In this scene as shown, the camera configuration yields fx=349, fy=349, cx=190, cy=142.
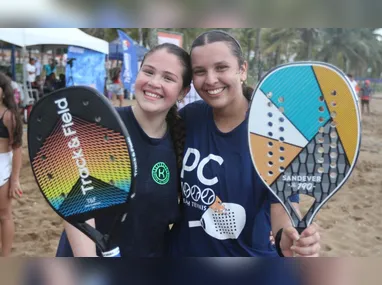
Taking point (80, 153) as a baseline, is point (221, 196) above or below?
below

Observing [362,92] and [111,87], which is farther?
[362,92]

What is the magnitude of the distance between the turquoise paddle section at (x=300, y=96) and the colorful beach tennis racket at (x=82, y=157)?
1.10 feet

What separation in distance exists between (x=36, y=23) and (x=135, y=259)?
64 centimetres

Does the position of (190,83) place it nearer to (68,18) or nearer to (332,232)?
(68,18)

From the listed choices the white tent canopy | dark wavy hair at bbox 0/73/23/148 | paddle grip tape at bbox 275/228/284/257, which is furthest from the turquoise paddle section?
dark wavy hair at bbox 0/73/23/148

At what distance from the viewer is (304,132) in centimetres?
76

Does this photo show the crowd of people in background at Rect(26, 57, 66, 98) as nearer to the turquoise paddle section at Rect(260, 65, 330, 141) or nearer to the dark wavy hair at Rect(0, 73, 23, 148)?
the dark wavy hair at Rect(0, 73, 23, 148)

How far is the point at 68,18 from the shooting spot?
2.74ft

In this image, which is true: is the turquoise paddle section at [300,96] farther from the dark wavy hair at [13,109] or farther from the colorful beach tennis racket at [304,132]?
the dark wavy hair at [13,109]

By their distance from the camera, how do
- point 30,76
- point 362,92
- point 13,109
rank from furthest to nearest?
point 30,76 → point 362,92 → point 13,109

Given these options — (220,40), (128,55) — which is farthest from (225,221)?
(128,55)

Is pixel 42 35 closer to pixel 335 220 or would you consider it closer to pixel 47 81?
pixel 47 81

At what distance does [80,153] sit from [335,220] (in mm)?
2376

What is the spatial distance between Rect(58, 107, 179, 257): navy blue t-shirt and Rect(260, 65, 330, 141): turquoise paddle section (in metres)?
0.30
